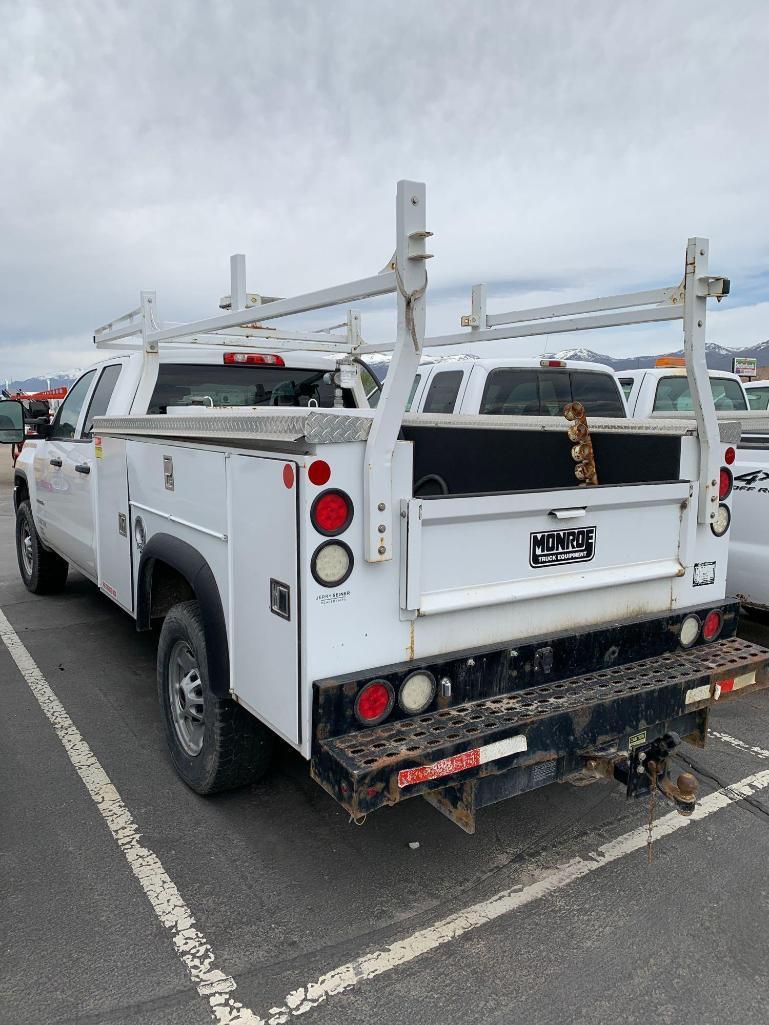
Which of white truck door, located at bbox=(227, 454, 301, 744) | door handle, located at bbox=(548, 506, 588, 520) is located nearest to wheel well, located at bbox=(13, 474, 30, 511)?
white truck door, located at bbox=(227, 454, 301, 744)

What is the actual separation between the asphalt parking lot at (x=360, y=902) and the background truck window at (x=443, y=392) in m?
3.68

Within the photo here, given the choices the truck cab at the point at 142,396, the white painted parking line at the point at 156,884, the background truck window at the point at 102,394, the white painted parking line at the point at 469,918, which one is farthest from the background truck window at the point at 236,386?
the white painted parking line at the point at 469,918

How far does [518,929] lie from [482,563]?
1293mm

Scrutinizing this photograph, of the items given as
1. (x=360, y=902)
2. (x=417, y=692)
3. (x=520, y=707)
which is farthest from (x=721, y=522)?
(x=360, y=902)

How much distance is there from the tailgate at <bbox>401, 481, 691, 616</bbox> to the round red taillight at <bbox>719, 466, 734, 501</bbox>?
0.72 feet

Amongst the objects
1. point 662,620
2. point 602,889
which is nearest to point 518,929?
point 602,889

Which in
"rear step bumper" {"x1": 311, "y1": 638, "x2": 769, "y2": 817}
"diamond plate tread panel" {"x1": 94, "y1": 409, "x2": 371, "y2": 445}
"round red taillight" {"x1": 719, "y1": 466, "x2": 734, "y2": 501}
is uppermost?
"diamond plate tread panel" {"x1": 94, "y1": 409, "x2": 371, "y2": 445}

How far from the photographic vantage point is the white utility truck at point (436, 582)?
2.53 meters

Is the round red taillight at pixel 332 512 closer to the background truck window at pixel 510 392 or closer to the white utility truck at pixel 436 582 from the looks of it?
the white utility truck at pixel 436 582

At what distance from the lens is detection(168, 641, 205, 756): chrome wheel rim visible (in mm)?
3566

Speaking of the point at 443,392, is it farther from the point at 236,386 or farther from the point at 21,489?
the point at 21,489

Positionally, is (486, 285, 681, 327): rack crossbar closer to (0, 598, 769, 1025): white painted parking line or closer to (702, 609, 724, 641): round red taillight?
(702, 609, 724, 641): round red taillight

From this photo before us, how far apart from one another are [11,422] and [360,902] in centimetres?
485

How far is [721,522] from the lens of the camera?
356cm
